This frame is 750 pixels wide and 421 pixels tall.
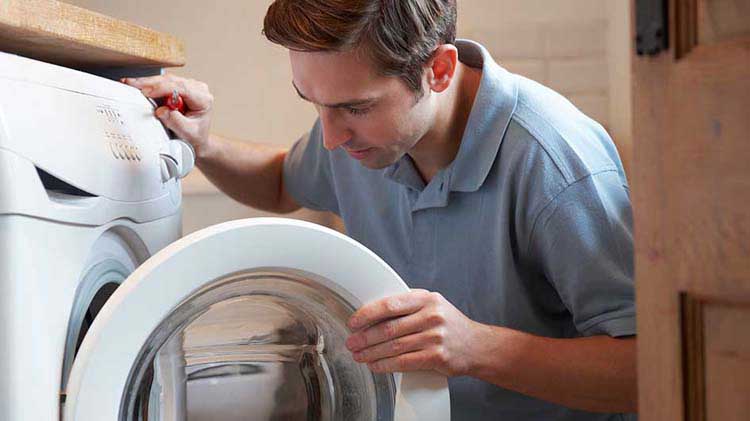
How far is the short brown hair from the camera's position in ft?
4.11

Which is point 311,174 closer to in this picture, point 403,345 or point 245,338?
point 245,338

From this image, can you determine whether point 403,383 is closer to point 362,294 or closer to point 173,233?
point 362,294

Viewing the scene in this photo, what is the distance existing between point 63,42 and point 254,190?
75 cm

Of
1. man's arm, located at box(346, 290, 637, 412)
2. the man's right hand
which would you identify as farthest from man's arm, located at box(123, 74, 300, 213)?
man's arm, located at box(346, 290, 637, 412)

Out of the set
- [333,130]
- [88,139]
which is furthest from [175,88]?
[88,139]

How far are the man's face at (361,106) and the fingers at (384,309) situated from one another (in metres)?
0.33

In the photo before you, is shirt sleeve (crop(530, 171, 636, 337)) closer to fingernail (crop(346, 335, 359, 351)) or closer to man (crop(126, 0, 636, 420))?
man (crop(126, 0, 636, 420))

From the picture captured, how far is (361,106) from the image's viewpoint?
1304 mm

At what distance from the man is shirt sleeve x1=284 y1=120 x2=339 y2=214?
0.56 ft

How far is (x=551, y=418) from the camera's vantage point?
1473 millimetres

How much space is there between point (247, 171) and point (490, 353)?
80 cm

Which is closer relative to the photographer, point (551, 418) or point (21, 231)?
point (21, 231)

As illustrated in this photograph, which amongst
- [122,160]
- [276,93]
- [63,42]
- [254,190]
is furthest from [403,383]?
[276,93]

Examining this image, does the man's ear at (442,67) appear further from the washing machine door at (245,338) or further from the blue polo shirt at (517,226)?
the washing machine door at (245,338)
